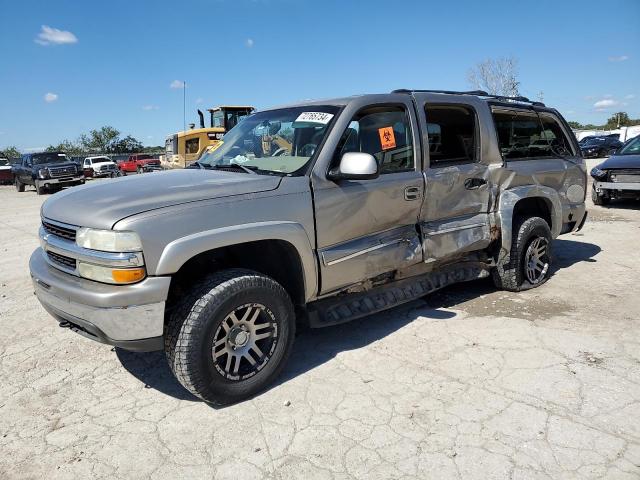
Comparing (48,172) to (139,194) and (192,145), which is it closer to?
(192,145)

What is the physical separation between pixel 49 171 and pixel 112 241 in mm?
20046

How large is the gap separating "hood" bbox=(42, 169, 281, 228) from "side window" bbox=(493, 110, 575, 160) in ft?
8.86

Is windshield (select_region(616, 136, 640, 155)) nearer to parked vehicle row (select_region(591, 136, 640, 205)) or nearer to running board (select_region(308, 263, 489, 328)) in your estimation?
parked vehicle row (select_region(591, 136, 640, 205))

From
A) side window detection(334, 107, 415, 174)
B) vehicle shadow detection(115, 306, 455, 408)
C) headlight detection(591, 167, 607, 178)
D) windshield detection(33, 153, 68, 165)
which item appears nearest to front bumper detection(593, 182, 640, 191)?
headlight detection(591, 167, 607, 178)

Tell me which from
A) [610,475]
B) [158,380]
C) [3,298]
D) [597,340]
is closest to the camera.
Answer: [610,475]

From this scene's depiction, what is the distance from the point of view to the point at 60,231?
294 cm

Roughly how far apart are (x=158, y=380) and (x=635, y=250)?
6.62 meters

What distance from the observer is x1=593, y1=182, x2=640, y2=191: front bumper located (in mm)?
9828

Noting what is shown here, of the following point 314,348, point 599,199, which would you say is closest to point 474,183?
point 314,348

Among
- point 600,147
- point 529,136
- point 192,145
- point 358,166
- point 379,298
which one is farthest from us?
point 600,147

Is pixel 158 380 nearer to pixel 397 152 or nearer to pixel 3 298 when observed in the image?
pixel 397 152

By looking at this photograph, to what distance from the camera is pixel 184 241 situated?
8.61 ft

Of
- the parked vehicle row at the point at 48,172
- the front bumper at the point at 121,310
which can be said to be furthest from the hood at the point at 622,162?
the parked vehicle row at the point at 48,172

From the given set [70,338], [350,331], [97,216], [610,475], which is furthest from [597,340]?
[70,338]
